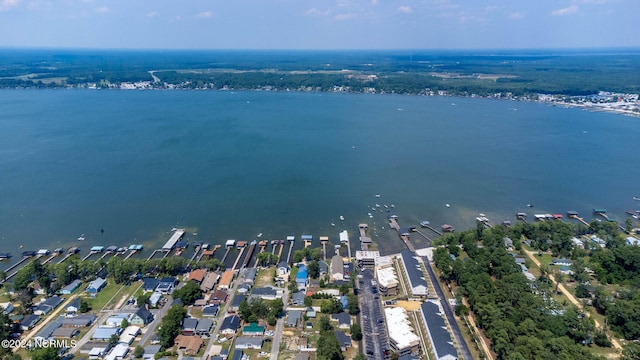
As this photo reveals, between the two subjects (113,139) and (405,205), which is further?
(113,139)

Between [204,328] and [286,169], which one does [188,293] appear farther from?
[286,169]

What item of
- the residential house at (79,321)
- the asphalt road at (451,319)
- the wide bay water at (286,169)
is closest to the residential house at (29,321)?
the residential house at (79,321)

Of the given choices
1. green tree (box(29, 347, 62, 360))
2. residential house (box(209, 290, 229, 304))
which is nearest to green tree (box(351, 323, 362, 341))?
residential house (box(209, 290, 229, 304))

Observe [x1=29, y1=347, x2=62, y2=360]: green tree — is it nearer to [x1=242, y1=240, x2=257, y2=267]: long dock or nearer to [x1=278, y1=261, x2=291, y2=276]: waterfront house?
[x1=242, y1=240, x2=257, y2=267]: long dock

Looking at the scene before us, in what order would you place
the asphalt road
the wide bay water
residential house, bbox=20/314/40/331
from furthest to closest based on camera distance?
1. the wide bay water
2. residential house, bbox=20/314/40/331
3. the asphalt road

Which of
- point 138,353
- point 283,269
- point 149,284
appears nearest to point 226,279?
point 283,269

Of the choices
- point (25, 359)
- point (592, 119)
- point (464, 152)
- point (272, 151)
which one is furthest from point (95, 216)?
point (592, 119)

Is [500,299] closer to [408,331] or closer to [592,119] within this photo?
[408,331]

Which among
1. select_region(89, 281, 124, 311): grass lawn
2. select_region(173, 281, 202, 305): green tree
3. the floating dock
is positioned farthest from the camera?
the floating dock
